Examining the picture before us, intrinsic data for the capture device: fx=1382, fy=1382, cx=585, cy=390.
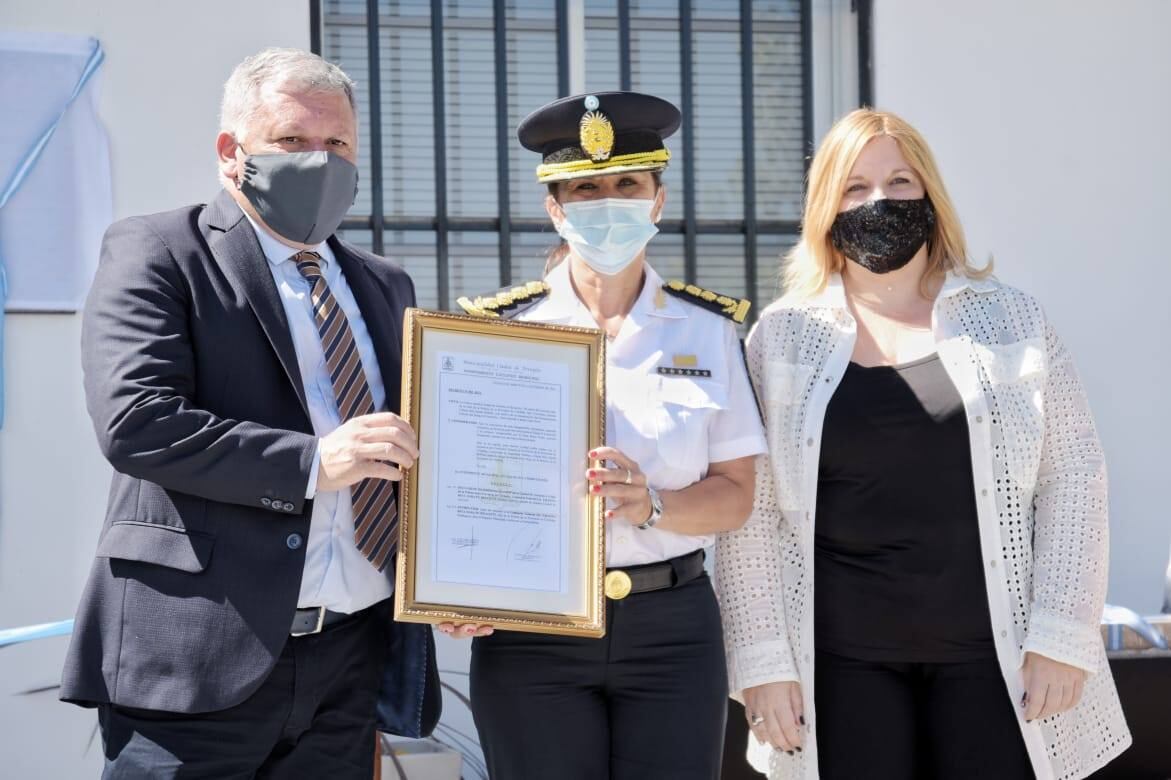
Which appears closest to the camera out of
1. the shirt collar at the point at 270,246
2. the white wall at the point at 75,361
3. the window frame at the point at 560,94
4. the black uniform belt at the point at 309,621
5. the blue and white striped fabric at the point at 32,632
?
the black uniform belt at the point at 309,621

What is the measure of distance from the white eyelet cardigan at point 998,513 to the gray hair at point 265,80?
1081 millimetres

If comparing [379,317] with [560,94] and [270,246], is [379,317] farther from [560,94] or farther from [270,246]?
[560,94]

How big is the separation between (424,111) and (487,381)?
241cm

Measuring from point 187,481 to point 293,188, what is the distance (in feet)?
1.82

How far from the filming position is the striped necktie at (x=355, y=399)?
7.97ft

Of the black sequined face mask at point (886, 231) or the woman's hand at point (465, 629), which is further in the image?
the black sequined face mask at point (886, 231)

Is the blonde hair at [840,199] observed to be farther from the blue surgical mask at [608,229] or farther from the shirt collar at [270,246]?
the shirt collar at [270,246]

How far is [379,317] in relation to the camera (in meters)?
2.63

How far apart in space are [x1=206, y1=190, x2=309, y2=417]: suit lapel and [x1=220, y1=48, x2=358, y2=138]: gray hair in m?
0.16

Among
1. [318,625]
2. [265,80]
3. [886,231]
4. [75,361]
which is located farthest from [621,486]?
[75,361]

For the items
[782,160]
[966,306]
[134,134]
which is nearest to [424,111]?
[134,134]

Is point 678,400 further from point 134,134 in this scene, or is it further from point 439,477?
point 134,134

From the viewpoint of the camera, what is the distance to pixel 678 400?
8.68ft

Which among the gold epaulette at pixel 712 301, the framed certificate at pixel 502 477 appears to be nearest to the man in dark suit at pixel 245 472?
the framed certificate at pixel 502 477
